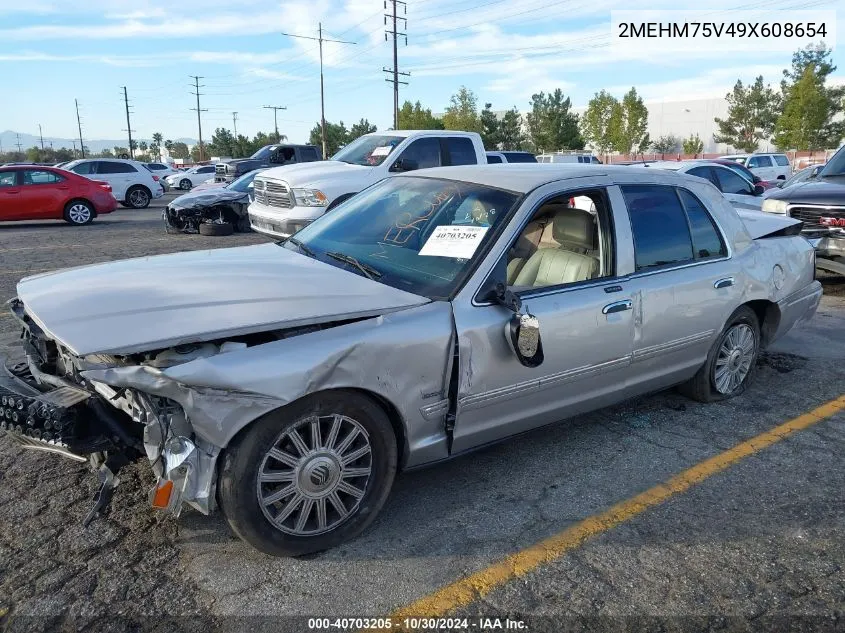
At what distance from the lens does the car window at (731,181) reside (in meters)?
11.4

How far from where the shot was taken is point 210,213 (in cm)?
1387

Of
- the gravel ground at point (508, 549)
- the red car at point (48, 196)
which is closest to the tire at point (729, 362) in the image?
the gravel ground at point (508, 549)

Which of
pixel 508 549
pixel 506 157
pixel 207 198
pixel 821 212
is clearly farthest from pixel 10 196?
pixel 508 549

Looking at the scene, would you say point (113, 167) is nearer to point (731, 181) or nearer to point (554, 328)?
point (731, 181)

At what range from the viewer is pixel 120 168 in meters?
22.1

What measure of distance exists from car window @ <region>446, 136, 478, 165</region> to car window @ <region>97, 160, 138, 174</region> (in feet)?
49.1

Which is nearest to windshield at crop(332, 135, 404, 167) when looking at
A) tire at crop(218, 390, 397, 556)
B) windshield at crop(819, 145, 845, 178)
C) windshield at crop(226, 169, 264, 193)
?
windshield at crop(226, 169, 264, 193)

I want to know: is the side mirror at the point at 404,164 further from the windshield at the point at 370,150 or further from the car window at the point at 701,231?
the car window at the point at 701,231

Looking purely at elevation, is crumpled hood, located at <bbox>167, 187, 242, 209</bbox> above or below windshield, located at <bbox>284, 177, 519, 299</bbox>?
below

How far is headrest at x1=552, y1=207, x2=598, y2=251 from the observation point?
391 centimetres

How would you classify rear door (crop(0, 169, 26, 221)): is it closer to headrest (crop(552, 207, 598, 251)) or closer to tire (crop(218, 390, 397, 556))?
headrest (crop(552, 207, 598, 251))

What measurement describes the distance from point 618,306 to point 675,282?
22.5 inches

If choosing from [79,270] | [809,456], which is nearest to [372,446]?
[79,270]

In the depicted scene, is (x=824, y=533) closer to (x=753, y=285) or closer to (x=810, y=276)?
(x=753, y=285)
